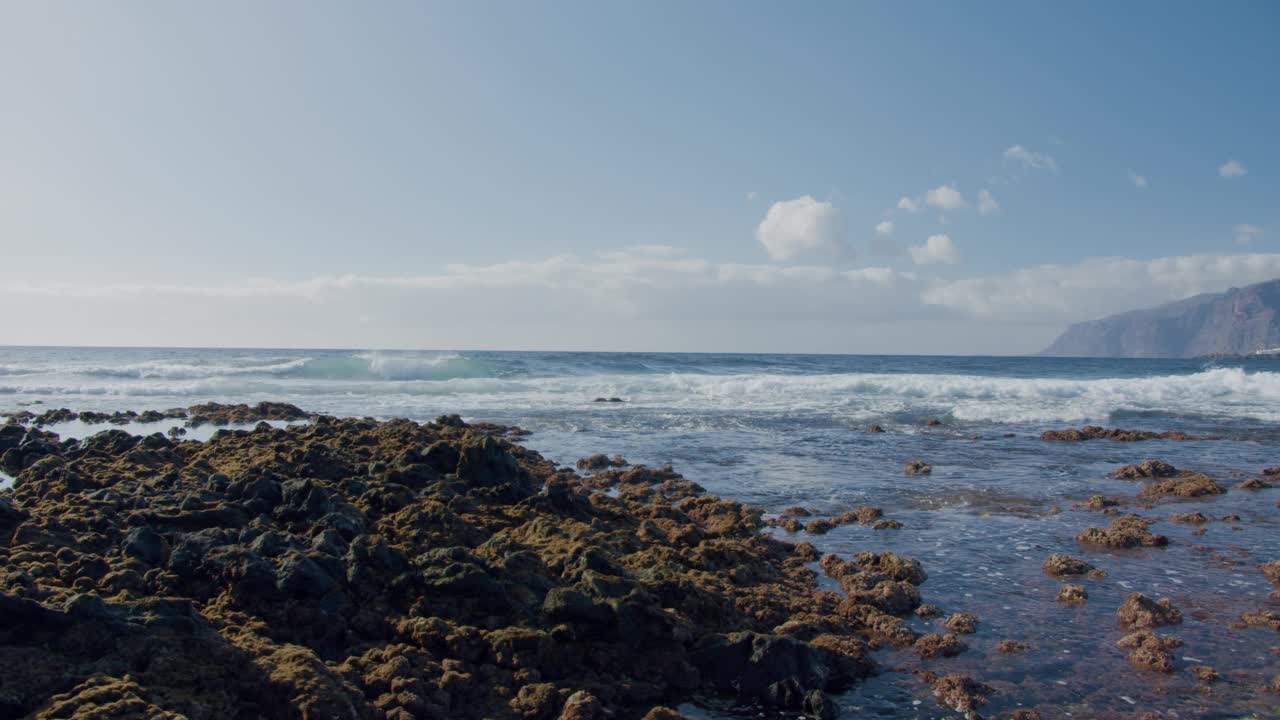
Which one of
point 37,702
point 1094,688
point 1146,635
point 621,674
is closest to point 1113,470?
point 1146,635

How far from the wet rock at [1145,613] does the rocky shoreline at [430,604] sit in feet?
0.10

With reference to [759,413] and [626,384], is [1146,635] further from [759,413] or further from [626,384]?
[626,384]

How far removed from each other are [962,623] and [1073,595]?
181cm

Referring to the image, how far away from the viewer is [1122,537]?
1018 cm

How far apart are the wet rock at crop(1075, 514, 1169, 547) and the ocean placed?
269mm

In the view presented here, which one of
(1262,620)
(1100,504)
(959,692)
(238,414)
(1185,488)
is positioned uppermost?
(238,414)

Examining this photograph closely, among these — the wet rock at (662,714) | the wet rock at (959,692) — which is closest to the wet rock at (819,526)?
the wet rock at (959,692)

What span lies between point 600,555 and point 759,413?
21.2 metres

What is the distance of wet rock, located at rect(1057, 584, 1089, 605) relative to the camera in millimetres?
7910

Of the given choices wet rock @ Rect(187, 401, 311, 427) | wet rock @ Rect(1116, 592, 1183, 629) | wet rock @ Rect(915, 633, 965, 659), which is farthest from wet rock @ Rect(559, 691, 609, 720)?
wet rock @ Rect(187, 401, 311, 427)

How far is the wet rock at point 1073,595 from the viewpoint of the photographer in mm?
7910

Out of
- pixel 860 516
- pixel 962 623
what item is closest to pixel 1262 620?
pixel 962 623

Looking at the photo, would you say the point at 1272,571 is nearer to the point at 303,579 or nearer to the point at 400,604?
the point at 400,604

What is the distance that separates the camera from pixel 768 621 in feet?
23.8
